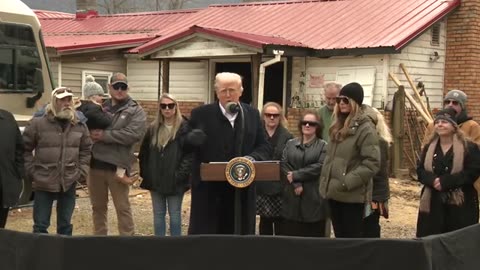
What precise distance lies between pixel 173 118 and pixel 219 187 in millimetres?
1633

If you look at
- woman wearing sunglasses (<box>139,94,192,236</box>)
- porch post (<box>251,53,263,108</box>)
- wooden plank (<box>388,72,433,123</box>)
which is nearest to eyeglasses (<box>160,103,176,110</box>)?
woman wearing sunglasses (<box>139,94,192,236</box>)

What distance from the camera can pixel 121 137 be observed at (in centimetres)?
629

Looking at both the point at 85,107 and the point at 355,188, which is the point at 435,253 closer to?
the point at 355,188

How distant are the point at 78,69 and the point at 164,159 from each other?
Result: 11.0 meters

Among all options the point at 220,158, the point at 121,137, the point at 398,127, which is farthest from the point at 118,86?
the point at 398,127

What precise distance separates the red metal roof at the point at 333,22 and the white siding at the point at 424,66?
18.7 inches

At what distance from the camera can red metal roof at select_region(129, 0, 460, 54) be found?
45.6 ft

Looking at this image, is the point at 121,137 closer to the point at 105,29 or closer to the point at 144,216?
the point at 144,216

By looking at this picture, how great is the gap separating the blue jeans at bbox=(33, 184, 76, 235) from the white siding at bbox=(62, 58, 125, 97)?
10560 millimetres

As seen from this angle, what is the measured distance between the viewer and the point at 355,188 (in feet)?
17.1

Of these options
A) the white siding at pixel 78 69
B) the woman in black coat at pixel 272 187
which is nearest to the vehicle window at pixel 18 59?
the woman in black coat at pixel 272 187

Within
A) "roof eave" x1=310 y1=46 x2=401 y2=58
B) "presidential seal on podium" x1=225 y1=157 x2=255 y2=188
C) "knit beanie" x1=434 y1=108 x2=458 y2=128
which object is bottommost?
"presidential seal on podium" x1=225 y1=157 x2=255 y2=188

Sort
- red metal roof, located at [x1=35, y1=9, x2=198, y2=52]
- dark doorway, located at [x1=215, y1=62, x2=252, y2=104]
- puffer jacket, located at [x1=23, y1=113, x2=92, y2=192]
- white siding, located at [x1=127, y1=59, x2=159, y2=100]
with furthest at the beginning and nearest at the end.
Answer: white siding, located at [x1=127, y1=59, x2=159, y2=100] < red metal roof, located at [x1=35, y1=9, x2=198, y2=52] < dark doorway, located at [x1=215, y1=62, x2=252, y2=104] < puffer jacket, located at [x1=23, y1=113, x2=92, y2=192]

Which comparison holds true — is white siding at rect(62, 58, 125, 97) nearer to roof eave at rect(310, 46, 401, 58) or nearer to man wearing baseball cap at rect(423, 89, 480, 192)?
roof eave at rect(310, 46, 401, 58)
